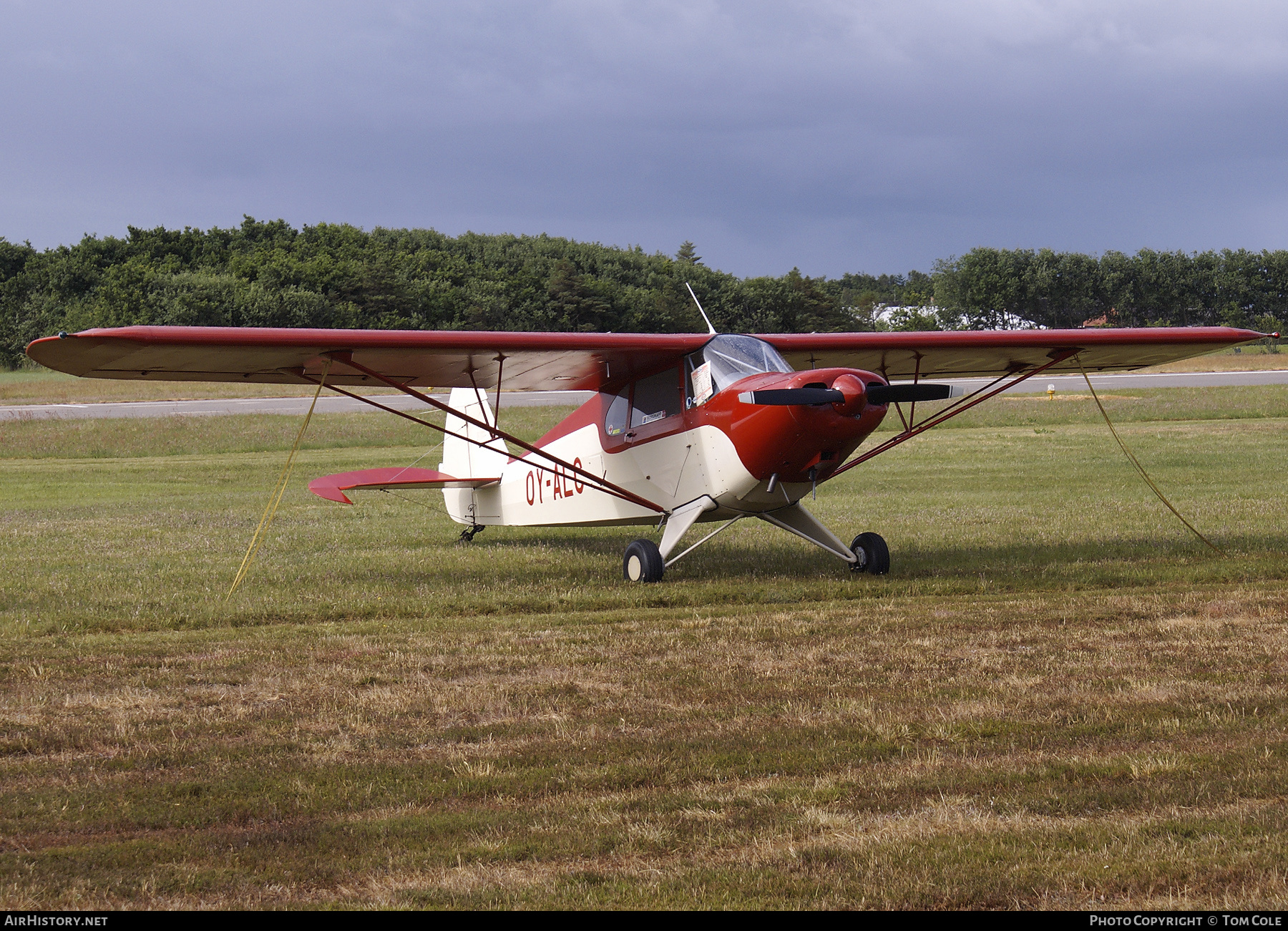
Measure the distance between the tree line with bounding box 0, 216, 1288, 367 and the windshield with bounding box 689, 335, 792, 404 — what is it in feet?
149

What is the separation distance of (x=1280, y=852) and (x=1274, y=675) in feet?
9.74

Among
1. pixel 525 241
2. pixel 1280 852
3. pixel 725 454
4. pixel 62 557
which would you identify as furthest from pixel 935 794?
pixel 525 241

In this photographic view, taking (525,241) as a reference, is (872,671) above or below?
below

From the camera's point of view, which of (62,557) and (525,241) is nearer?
(62,557)

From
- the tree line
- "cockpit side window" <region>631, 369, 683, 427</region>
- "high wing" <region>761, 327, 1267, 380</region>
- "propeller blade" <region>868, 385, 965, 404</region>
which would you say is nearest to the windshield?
"cockpit side window" <region>631, 369, 683, 427</region>

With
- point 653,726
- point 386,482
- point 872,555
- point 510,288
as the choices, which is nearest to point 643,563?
point 872,555

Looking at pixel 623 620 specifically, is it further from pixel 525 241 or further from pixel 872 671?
pixel 525 241

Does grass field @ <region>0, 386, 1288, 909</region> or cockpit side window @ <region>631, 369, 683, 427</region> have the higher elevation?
cockpit side window @ <region>631, 369, 683, 427</region>

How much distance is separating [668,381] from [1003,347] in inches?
143

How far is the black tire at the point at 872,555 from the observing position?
10812mm

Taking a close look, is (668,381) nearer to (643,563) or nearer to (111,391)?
(643,563)

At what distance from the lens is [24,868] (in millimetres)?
3793

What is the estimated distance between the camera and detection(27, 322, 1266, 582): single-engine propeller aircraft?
9633 mm

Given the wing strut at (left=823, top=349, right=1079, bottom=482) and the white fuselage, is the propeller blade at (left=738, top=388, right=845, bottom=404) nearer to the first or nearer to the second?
the white fuselage
